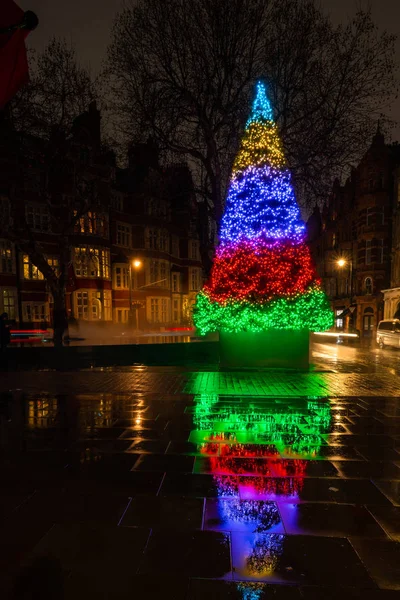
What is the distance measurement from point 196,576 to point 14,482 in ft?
7.96

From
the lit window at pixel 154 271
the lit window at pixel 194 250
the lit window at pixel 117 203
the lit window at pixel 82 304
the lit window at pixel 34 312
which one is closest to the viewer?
the lit window at pixel 34 312

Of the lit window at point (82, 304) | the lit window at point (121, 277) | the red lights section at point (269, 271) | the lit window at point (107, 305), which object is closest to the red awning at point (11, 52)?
the red lights section at point (269, 271)

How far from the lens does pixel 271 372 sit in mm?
10828

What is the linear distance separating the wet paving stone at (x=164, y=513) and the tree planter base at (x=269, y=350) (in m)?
7.97

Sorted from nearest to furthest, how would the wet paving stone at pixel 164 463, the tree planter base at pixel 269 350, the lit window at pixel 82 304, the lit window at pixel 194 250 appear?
the wet paving stone at pixel 164 463, the tree planter base at pixel 269 350, the lit window at pixel 82 304, the lit window at pixel 194 250

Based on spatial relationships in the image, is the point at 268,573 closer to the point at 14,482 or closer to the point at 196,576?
the point at 196,576

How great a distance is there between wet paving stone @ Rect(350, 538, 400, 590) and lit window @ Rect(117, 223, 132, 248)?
1555 inches

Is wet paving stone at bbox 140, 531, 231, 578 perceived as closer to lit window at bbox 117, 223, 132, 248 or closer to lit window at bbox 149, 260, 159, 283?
lit window at bbox 117, 223, 132, 248

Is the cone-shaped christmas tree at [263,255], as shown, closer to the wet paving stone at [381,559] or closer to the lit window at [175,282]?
the wet paving stone at [381,559]

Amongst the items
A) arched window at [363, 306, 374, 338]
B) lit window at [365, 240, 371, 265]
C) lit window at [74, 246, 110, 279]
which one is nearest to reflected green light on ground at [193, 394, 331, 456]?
lit window at [74, 246, 110, 279]

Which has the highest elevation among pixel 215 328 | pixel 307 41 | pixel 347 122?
pixel 307 41

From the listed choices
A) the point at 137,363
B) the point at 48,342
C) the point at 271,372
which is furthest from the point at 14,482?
the point at 48,342

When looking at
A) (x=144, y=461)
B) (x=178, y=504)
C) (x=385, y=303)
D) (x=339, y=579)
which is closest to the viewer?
(x=339, y=579)

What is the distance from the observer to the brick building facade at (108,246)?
21297 millimetres
